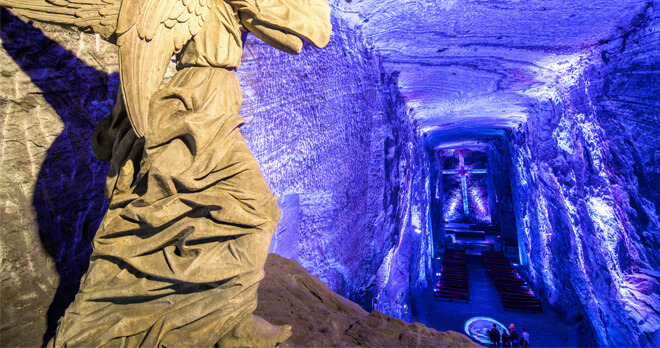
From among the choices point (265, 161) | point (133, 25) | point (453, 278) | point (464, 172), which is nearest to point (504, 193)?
point (453, 278)

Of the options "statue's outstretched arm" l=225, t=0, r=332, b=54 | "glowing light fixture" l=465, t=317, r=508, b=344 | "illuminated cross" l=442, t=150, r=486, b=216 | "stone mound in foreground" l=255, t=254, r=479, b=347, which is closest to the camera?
"statue's outstretched arm" l=225, t=0, r=332, b=54

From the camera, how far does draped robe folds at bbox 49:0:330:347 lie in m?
1.09

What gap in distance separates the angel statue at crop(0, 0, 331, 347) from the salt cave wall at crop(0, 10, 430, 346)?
63 cm

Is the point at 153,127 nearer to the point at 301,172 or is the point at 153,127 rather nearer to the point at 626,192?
the point at 301,172

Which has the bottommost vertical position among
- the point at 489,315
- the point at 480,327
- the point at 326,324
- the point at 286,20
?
the point at 480,327

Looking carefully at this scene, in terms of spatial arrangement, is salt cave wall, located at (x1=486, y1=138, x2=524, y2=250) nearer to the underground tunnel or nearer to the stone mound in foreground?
the underground tunnel

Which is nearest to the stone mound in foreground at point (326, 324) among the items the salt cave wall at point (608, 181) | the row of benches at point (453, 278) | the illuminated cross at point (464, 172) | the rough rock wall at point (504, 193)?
the salt cave wall at point (608, 181)

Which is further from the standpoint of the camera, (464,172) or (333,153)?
(464,172)

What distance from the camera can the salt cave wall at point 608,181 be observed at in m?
3.01

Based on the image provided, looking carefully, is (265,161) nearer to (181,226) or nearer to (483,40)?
(181,226)

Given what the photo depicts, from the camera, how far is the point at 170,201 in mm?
1093

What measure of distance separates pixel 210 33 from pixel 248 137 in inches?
46.9

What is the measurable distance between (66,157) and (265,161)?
119 centimetres

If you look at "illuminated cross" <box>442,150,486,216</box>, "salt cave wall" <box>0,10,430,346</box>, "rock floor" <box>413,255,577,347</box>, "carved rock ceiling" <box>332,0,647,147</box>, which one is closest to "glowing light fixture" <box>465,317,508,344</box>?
"rock floor" <box>413,255,577,347</box>
